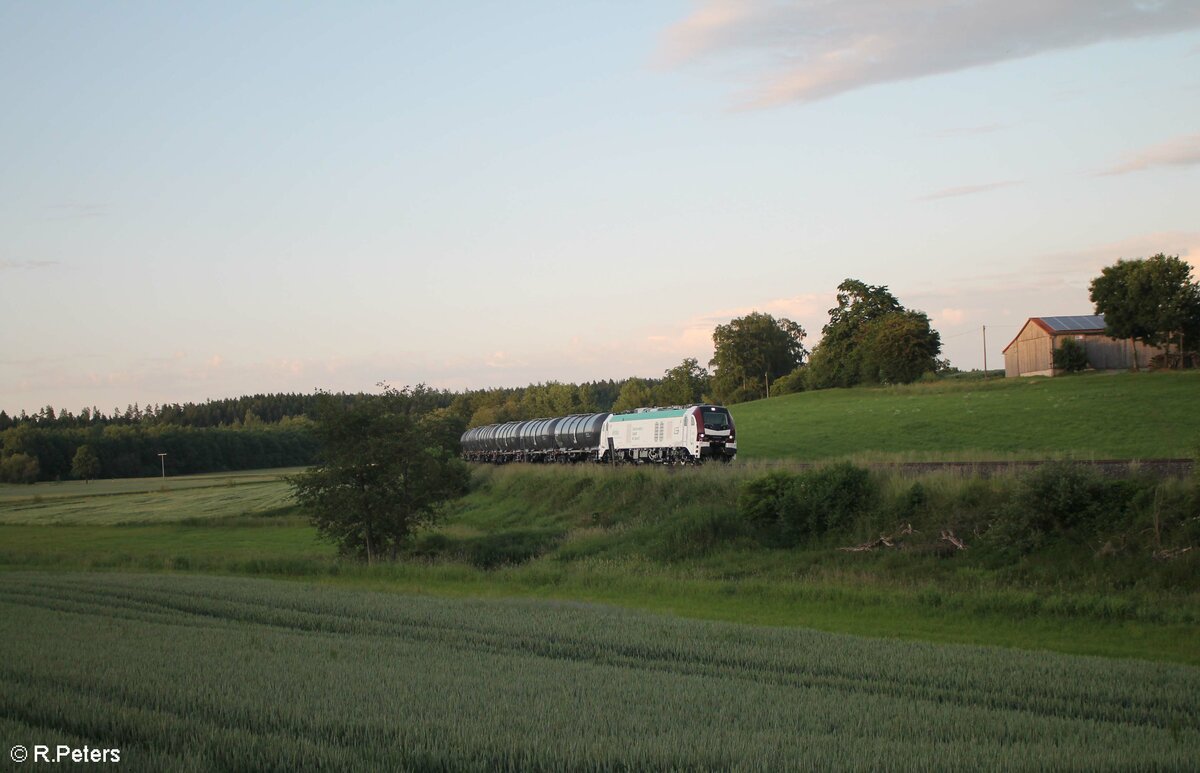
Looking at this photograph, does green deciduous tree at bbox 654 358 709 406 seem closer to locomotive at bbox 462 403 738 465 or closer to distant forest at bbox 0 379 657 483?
distant forest at bbox 0 379 657 483

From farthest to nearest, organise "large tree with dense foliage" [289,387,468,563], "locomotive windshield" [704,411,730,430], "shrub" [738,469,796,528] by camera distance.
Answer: "locomotive windshield" [704,411,730,430], "large tree with dense foliage" [289,387,468,563], "shrub" [738,469,796,528]

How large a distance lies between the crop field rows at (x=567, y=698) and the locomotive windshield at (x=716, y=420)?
30461mm

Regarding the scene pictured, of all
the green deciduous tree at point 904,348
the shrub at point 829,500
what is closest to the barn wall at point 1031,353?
the green deciduous tree at point 904,348

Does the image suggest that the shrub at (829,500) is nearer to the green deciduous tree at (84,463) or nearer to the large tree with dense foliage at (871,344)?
the large tree with dense foliage at (871,344)

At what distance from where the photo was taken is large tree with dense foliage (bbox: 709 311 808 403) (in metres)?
116

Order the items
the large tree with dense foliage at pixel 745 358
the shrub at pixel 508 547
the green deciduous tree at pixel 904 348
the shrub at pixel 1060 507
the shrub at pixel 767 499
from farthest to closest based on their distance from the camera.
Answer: the large tree with dense foliage at pixel 745 358
the green deciduous tree at pixel 904 348
the shrub at pixel 508 547
the shrub at pixel 767 499
the shrub at pixel 1060 507

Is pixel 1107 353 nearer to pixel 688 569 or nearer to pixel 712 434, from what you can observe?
pixel 712 434

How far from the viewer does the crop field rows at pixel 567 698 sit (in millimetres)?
8344

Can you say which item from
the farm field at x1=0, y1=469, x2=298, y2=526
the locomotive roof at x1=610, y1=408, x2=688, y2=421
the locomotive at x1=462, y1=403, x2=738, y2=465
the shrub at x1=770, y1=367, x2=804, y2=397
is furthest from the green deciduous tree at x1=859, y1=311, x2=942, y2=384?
the farm field at x1=0, y1=469, x2=298, y2=526

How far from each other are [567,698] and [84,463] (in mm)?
127842

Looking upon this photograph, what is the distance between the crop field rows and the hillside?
2158 centimetres

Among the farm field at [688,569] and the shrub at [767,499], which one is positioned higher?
the shrub at [767,499]

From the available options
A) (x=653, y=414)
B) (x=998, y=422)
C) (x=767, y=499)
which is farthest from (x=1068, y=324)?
(x=767, y=499)

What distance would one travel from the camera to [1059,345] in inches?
2928
